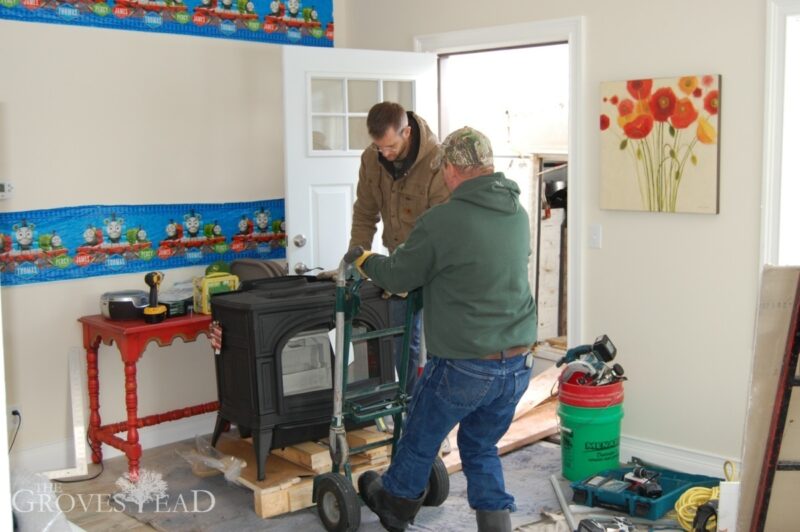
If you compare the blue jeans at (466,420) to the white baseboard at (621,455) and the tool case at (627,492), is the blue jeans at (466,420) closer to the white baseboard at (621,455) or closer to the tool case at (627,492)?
the tool case at (627,492)

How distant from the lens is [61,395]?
15.0ft

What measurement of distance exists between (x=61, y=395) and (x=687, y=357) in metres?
3.01

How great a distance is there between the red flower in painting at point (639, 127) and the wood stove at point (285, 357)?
1.39 meters

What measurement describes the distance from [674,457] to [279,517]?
6.14 ft

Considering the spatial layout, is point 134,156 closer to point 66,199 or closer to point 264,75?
point 66,199

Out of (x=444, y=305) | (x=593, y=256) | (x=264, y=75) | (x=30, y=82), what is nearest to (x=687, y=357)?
(x=593, y=256)

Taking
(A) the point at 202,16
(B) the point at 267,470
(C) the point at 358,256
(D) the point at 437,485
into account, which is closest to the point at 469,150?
(C) the point at 358,256

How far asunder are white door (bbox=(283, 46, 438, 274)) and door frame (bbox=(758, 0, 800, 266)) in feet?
6.08

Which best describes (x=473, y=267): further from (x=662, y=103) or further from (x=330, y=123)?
(x=330, y=123)

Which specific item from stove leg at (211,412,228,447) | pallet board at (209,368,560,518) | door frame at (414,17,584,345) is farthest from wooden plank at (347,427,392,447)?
door frame at (414,17,584,345)

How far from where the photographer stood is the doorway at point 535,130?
6172 mm

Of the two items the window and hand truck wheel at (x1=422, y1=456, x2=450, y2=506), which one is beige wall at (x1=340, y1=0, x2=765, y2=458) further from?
hand truck wheel at (x1=422, y1=456, x2=450, y2=506)

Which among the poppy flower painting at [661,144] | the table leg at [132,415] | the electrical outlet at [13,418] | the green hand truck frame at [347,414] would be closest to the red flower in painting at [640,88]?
the poppy flower painting at [661,144]

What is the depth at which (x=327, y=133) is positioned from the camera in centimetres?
500
